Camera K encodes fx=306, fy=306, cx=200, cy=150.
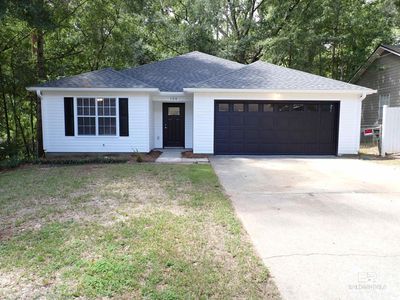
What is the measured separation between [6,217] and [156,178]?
341cm

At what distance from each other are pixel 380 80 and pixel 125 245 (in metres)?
19.4

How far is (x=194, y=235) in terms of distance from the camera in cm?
393

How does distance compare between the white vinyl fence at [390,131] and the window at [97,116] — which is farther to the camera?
the window at [97,116]

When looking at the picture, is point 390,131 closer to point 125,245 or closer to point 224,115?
point 224,115

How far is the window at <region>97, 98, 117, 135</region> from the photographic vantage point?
39.0 ft

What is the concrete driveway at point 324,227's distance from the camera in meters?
2.91

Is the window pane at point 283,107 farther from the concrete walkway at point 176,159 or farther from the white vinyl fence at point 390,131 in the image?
the concrete walkway at point 176,159

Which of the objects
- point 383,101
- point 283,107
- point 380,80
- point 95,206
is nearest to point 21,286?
point 95,206

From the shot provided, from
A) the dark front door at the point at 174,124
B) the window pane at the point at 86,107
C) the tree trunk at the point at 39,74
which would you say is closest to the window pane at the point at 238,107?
the dark front door at the point at 174,124

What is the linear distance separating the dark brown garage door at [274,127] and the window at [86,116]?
4797 mm

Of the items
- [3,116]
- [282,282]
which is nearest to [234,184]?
[282,282]

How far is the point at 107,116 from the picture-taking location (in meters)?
12.0

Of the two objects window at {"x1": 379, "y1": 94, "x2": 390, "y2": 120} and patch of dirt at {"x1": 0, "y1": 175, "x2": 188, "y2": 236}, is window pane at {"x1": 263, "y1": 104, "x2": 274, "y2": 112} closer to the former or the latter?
patch of dirt at {"x1": 0, "y1": 175, "x2": 188, "y2": 236}

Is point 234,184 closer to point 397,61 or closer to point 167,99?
point 167,99
